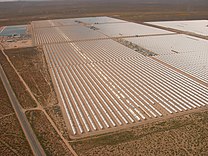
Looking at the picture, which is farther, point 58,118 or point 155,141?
point 58,118

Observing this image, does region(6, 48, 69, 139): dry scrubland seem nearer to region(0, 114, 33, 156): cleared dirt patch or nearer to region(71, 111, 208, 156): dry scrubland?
region(71, 111, 208, 156): dry scrubland

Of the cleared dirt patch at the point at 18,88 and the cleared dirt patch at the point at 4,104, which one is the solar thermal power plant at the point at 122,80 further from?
the cleared dirt patch at the point at 4,104

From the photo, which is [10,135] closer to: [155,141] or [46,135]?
[46,135]

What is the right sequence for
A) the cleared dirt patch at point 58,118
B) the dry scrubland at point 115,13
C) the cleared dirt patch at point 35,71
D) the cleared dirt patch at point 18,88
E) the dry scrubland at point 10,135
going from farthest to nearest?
the dry scrubland at point 115,13 → the cleared dirt patch at point 35,71 → the cleared dirt patch at point 18,88 → the cleared dirt patch at point 58,118 → the dry scrubland at point 10,135

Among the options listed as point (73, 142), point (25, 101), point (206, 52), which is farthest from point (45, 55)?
point (206, 52)

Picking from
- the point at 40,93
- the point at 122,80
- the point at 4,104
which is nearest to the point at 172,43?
the point at 122,80

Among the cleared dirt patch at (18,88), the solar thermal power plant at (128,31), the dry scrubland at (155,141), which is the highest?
the solar thermal power plant at (128,31)

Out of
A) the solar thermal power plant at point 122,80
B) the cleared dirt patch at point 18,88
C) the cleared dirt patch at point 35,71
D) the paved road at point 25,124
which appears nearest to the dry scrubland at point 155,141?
the solar thermal power plant at point 122,80
